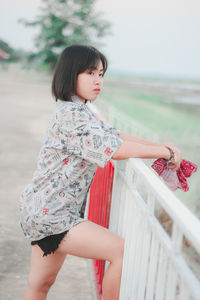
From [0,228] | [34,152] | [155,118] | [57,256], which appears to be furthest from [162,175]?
[155,118]

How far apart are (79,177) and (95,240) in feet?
0.81

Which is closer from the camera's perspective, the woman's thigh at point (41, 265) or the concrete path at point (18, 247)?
the woman's thigh at point (41, 265)

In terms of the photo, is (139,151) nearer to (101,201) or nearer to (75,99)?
(75,99)

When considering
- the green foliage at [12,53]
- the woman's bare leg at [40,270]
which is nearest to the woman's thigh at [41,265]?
the woman's bare leg at [40,270]

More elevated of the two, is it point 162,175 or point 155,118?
point 162,175

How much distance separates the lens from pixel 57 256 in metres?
1.66

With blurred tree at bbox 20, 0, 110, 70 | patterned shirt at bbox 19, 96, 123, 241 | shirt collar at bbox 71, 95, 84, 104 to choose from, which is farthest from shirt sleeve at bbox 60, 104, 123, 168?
blurred tree at bbox 20, 0, 110, 70

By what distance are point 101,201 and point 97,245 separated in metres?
0.77

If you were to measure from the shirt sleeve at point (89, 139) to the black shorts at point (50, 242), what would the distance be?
309 millimetres

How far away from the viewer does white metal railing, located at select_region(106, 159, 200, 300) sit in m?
0.97

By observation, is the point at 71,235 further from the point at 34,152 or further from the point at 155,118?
the point at 155,118

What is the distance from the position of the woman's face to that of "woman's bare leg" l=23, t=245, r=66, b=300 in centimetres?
66

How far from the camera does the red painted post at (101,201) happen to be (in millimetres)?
2049

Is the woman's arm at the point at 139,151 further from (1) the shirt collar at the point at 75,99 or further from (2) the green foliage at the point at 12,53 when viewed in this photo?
(2) the green foliage at the point at 12,53
